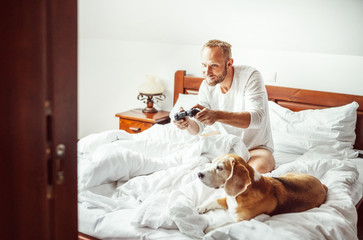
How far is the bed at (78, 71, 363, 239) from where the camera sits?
4.03 feet

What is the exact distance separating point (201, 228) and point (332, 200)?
0.64 m

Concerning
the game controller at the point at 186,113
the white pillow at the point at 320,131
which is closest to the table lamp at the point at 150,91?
the white pillow at the point at 320,131

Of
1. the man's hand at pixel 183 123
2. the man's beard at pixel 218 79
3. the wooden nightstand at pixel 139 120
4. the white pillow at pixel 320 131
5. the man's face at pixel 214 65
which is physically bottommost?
the wooden nightstand at pixel 139 120

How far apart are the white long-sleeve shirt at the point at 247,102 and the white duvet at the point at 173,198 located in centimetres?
26

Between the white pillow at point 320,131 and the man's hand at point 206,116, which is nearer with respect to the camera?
the man's hand at point 206,116

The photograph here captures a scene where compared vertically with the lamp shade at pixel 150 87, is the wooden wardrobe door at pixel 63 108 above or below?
above

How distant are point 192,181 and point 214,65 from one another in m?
0.84

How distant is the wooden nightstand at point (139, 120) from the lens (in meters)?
3.24

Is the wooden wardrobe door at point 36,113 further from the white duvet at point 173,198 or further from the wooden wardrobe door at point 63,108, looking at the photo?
the white duvet at point 173,198

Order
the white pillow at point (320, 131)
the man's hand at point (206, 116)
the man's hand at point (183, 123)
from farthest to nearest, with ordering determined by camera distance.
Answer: the white pillow at point (320, 131)
the man's hand at point (183, 123)
the man's hand at point (206, 116)

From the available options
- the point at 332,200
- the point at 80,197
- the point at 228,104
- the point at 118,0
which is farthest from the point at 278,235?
the point at 118,0

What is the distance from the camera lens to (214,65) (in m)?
2.14

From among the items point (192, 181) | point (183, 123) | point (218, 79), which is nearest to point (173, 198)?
point (192, 181)

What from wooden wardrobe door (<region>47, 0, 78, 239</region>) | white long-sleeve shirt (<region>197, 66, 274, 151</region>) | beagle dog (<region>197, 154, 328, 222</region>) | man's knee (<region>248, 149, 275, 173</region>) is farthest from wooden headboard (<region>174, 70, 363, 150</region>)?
wooden wardrobe door (<region>47, 0, 78, 239</region>)
